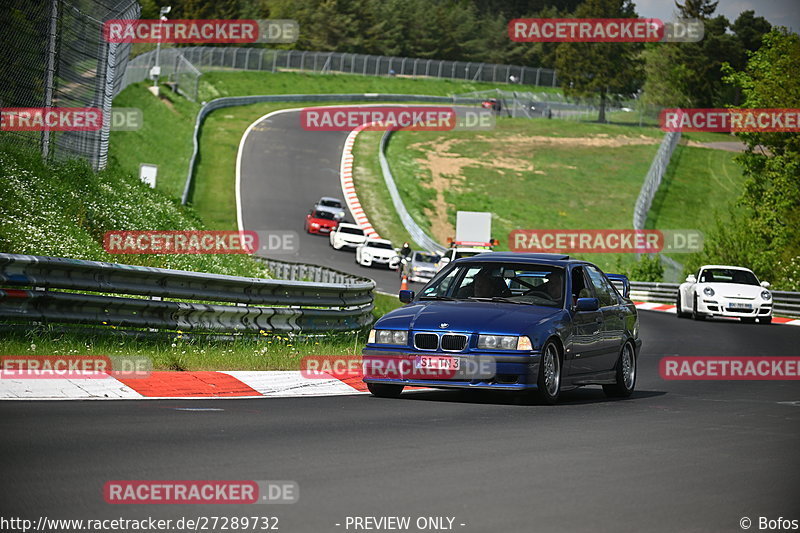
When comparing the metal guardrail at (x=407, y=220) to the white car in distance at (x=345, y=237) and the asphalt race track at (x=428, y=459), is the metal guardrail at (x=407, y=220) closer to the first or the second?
the white car in distance at (x=345, y=237)

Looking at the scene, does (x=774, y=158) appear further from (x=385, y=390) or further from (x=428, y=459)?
(x=428, y=459)

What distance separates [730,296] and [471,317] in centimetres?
2165

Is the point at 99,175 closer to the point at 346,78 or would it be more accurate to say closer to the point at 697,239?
the point at 697,239

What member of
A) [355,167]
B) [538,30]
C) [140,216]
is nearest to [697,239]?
[355,167]

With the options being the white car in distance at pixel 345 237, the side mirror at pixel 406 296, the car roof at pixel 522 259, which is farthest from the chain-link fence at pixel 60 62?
the white car in distance at pixel 345 237

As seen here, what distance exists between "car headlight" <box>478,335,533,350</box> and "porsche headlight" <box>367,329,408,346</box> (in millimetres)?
763

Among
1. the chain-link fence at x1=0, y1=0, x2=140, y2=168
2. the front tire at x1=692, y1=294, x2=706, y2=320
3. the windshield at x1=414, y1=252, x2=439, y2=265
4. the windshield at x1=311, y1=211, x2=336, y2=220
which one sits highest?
the chain-link fence at x1=0, y1=0, x2=140, y2=168

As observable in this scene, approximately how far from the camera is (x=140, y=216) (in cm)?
2162

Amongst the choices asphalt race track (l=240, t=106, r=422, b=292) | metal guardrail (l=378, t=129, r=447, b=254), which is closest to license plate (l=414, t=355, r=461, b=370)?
asphalt race track (l=240, t=106, r=422, b=292)

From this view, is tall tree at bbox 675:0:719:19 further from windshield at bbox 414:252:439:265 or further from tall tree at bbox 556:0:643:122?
windshield at bbox 414:252:439:265

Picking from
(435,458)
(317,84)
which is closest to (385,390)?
(435,458)

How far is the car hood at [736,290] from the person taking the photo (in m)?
31.9

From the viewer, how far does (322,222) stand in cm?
5416

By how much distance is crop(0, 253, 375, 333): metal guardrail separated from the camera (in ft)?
38.6
